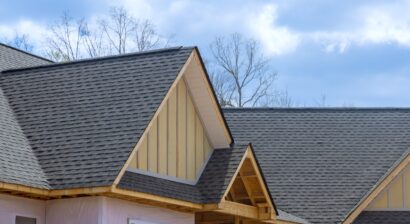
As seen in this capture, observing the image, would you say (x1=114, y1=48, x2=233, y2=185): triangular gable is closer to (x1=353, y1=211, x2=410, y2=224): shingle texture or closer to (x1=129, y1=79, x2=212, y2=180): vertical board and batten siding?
(x1=129, y1=79, x2=212, y2=180): vertical board and batten siding

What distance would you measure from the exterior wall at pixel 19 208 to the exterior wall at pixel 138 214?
1.29 m

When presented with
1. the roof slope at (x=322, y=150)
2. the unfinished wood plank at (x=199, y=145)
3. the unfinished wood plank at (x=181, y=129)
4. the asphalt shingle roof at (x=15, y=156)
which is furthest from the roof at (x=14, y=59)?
the roof slope at (x=322, y=150)

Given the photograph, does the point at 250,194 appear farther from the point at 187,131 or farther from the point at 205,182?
the point at 187,131

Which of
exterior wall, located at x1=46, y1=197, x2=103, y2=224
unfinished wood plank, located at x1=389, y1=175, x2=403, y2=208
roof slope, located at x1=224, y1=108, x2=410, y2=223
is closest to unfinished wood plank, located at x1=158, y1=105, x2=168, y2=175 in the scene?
exterior wall, located at x1=46, y1=197, x2=103, y2=224

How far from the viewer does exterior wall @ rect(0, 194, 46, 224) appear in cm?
1742

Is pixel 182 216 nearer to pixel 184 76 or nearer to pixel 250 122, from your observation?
pixel 184 76

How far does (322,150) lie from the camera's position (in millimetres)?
28609

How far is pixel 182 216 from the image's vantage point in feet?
65.9

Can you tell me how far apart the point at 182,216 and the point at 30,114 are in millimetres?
3592

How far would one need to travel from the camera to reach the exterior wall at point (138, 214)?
1780 cm

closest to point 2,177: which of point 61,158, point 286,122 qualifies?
point 61,158

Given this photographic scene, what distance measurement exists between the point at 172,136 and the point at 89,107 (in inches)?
77.9

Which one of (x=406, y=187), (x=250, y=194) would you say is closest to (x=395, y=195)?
(x=406, y=187)

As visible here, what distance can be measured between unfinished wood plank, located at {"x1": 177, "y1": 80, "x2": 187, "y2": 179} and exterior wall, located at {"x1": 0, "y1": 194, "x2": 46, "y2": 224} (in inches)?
134
